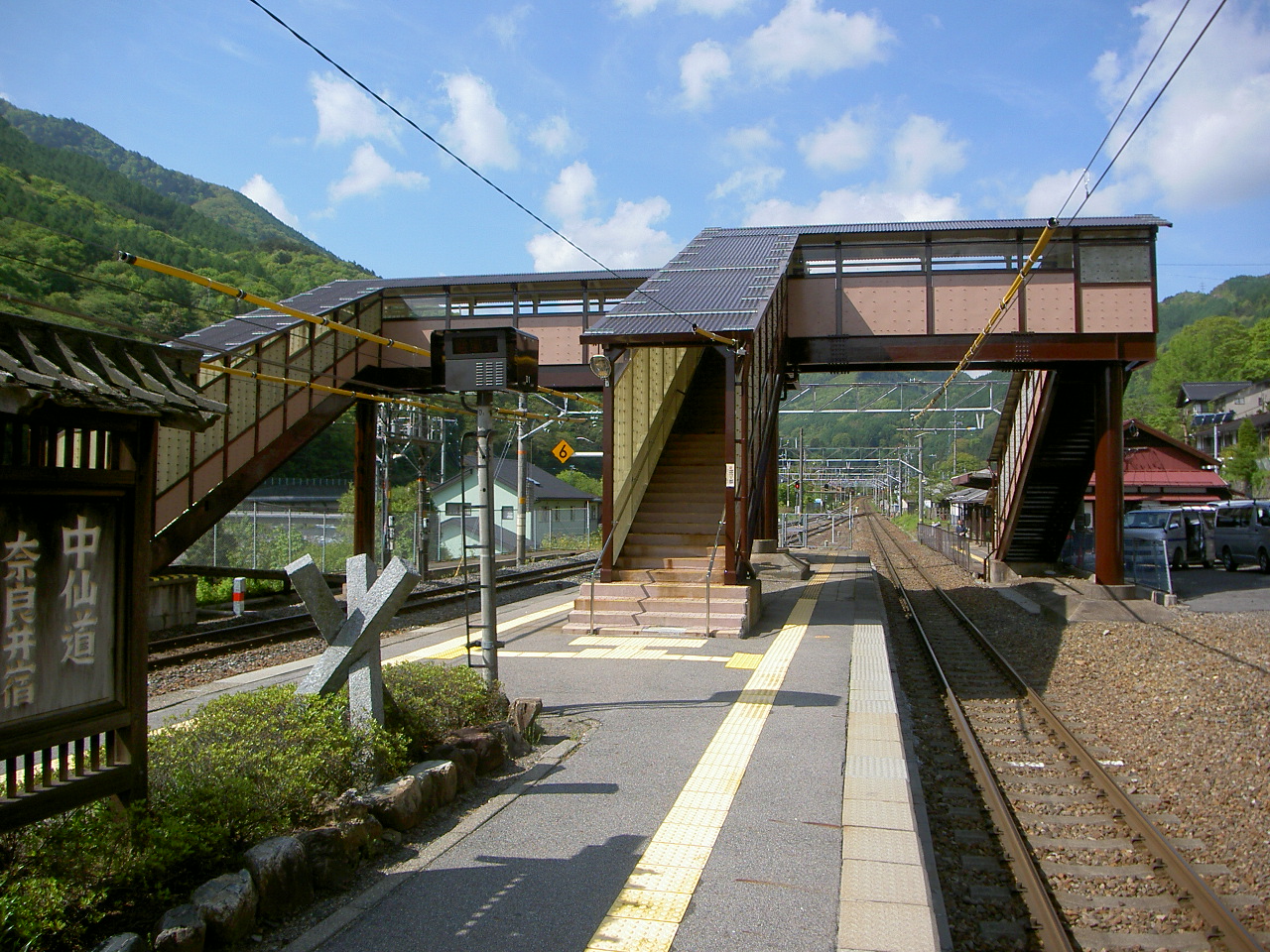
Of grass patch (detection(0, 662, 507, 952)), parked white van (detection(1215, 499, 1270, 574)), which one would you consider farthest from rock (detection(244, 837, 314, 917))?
parked white van (detection(1215, 499, 1270, 574))

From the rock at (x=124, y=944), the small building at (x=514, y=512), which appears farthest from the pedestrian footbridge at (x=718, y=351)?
the small building at (x=514, y=512)

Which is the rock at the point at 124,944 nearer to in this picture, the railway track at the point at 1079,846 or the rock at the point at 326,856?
the rock at the point at 326,856

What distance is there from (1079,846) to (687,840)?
3.34 m

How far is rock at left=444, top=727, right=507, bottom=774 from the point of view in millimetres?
6223

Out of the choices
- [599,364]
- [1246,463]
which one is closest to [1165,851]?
[599,364]

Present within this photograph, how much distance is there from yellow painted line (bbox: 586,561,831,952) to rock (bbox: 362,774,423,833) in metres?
1.38

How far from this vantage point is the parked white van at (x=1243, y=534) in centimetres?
2489

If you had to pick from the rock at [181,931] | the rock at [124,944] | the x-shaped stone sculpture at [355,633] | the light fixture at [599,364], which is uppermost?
the light fixture at [599,364]

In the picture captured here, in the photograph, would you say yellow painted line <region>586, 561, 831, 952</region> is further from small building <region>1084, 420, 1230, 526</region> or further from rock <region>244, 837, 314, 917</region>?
small building <region>1084, 420, 1230, 526</region>

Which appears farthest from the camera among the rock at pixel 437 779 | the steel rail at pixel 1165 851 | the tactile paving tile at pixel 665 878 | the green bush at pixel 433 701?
the green bush at pixel 433 701

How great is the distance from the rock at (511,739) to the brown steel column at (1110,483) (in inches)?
561

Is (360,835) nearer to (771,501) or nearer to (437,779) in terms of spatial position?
(437,779)

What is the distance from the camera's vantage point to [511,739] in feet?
22.6

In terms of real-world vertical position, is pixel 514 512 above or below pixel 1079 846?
above
